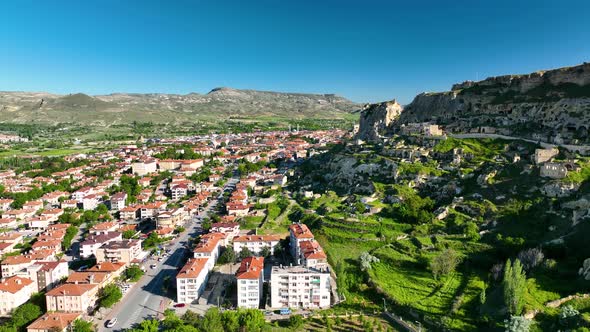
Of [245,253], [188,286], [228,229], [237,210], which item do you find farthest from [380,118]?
[188,286]

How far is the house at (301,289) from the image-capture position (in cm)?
3641

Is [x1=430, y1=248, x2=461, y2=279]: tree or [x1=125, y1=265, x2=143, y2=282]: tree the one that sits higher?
[x1=430, y1=248, x2=461, y2=279]: tree

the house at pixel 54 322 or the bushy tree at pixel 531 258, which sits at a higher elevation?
the bushy tree at pixel 531 258

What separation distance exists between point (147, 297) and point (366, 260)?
21984mm

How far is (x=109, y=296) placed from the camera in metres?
35.9

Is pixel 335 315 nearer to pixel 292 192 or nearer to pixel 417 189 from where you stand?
pixel 417 189

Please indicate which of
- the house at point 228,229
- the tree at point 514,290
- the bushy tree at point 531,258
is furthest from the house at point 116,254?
the bushy tree at point 531,258

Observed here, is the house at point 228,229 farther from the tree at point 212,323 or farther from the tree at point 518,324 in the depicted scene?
the tree at point 518,324

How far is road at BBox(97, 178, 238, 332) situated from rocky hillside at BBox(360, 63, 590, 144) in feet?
170

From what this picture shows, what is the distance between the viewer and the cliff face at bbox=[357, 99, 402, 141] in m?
87.2

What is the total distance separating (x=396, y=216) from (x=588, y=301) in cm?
2300

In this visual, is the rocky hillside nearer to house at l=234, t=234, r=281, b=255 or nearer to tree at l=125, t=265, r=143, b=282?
house at l=234, t=234, r=281, b=255

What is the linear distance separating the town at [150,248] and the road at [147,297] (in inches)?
4.7

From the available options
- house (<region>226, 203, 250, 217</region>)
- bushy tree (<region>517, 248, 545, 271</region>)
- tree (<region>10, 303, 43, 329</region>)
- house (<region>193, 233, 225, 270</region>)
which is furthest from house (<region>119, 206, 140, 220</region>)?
bushy tree (<region>517, 248, 545, 271</region>)
